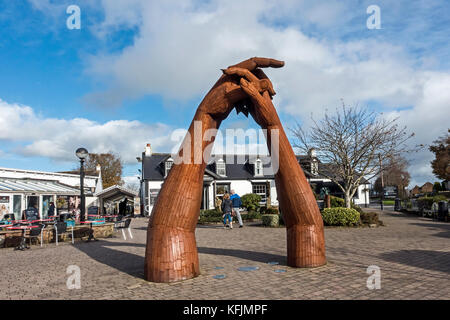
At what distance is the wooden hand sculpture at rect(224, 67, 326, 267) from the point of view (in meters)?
6.50

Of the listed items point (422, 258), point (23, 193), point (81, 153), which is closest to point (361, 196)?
point (422, 258)

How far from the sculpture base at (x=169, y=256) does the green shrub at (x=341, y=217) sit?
9717mm

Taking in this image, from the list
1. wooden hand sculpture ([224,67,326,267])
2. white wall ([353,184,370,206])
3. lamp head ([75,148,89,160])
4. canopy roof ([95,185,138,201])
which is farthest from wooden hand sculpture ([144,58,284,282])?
white wall ([353,184,370,206])

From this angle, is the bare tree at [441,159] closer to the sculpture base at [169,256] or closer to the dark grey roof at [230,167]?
the dark grey roof at [230,167]

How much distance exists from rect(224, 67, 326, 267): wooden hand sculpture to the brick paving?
13.7 inches

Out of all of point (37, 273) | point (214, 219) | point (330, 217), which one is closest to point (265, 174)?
point (214, 219)

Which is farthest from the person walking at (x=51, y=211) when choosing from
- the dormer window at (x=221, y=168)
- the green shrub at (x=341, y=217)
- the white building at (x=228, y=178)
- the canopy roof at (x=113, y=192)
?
the dormer window at (x=221, y=168)

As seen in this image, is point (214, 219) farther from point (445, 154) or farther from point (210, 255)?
point (445, 154)

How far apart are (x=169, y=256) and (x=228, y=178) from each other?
27.3 m

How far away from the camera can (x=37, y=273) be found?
7.12 metres

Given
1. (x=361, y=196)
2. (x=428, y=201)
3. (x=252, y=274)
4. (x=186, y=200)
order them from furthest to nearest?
1. (x=361, y=196)
2. (x=428, y=201)
3. (x=252, y=274)
4. (x=186, y=200)

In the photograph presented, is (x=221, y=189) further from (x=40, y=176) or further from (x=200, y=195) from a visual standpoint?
(x=200, y=195)

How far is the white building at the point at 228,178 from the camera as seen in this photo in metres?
30.7

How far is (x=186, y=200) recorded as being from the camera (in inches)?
240
